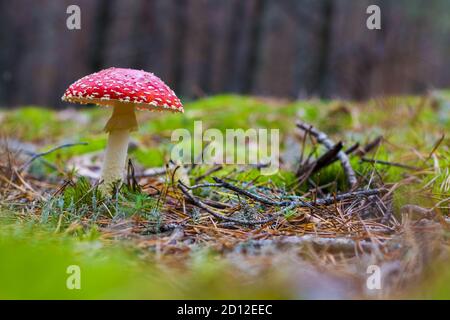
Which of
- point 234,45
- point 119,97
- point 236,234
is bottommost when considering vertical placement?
point 236,234

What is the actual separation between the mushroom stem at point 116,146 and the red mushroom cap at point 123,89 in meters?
0.25

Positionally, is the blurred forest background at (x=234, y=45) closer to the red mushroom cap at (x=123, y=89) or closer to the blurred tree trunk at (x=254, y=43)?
the blurred tree trunk at (x=254, y=43)

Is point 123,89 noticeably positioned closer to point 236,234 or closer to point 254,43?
point 236,234

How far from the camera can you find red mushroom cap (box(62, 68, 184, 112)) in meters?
1.80

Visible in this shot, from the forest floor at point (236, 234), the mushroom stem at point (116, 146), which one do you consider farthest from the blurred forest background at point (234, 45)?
the forest floor at point (236, 234)

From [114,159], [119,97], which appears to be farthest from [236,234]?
[114,159]

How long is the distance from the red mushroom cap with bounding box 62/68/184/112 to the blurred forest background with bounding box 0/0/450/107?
3.26 metres

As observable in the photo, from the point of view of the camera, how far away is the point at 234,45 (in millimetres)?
20328

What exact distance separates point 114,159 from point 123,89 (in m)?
0.48

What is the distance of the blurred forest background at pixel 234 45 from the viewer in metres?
10.3

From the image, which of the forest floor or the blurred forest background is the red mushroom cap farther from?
the blurred forest background

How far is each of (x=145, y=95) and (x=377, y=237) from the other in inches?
45.4

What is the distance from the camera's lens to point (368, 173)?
2244 millimetres
